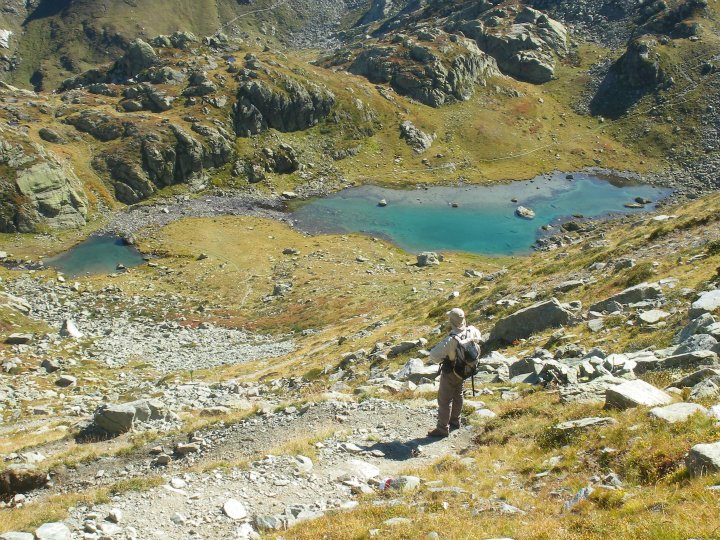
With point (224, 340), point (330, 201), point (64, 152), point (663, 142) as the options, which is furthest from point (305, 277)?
point (663, 142)

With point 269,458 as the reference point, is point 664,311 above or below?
above

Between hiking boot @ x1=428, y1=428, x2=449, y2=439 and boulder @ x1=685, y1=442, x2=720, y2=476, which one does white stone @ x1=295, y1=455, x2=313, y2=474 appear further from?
boulder @ x1=685, y1=442, x2=720, y2=476

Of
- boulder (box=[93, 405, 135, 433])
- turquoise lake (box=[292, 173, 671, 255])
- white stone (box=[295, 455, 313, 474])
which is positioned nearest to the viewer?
white stone (box=[295, 455, 313, 474])

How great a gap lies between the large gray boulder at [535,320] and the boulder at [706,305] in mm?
6472

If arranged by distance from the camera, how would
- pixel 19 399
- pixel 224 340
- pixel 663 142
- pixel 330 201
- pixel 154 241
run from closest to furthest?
pixel 19 399
pixel 224 340
pixel 154 241
pixel 330 201
pixel 663 142

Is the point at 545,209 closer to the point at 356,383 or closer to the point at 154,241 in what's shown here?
the point at 154,241

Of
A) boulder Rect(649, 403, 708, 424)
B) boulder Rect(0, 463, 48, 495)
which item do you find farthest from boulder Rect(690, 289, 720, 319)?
boulder Rect(0, 463, 48, 495)

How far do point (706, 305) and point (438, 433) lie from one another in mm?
10914

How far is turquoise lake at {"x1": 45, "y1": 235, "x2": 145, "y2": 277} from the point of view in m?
70.2

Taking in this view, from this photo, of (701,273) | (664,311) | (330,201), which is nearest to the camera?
(664,311)

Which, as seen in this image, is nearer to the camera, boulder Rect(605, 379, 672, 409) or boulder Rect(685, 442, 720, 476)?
boulder Rect(685, 442, 720, 476)

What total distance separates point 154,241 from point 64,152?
1314 inches

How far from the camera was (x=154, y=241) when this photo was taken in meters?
80.1

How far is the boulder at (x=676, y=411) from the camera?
11.1 metres
